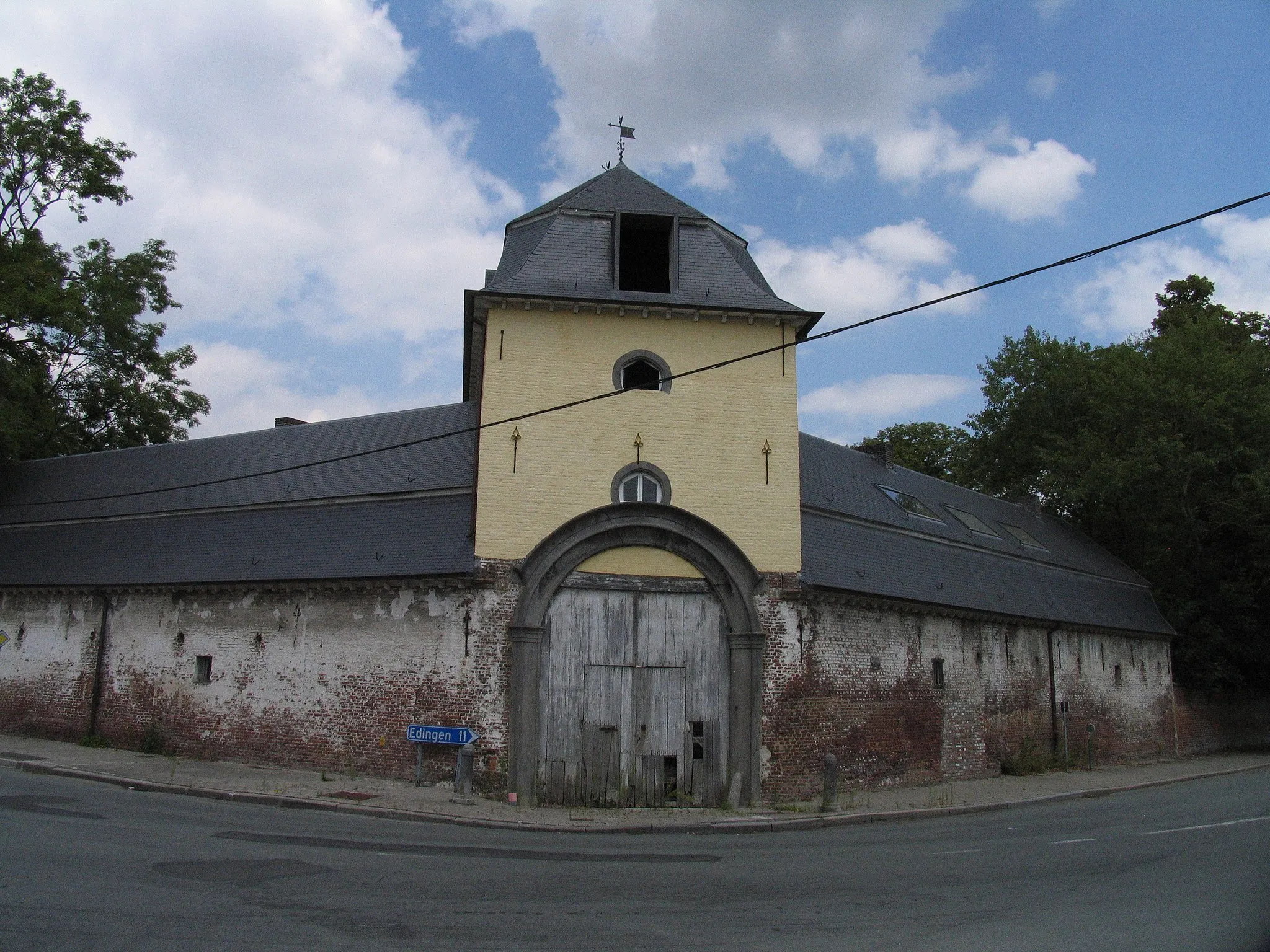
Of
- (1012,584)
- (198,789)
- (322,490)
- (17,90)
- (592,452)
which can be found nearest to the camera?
(198,789)

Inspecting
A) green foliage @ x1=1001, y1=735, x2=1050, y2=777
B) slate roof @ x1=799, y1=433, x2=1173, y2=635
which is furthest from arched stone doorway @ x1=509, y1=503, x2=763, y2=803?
green foliage @ x1=1001, y1=735, x2=1050, y2=777

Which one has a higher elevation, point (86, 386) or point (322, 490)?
point (86, 386)

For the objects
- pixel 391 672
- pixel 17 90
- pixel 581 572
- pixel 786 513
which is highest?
pixel 17 90

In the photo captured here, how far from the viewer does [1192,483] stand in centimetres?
2805

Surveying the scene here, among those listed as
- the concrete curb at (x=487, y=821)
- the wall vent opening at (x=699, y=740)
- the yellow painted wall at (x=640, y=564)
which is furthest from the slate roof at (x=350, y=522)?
the concrete curb at (x=487, y=821)

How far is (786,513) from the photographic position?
1602 centimetres

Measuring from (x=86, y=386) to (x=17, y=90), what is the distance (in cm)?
837

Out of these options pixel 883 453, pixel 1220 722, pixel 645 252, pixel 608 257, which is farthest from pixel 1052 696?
pixel 608 257

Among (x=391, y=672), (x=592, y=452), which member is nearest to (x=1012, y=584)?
(x=592, y=452)

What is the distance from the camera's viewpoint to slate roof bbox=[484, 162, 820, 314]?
53.5ft

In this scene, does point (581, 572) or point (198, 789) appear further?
point (581, 572)

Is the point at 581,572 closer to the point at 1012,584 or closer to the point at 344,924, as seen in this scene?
the point at 344,924

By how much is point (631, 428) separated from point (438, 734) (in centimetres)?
568

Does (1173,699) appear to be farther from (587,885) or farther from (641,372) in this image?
(587,885)
